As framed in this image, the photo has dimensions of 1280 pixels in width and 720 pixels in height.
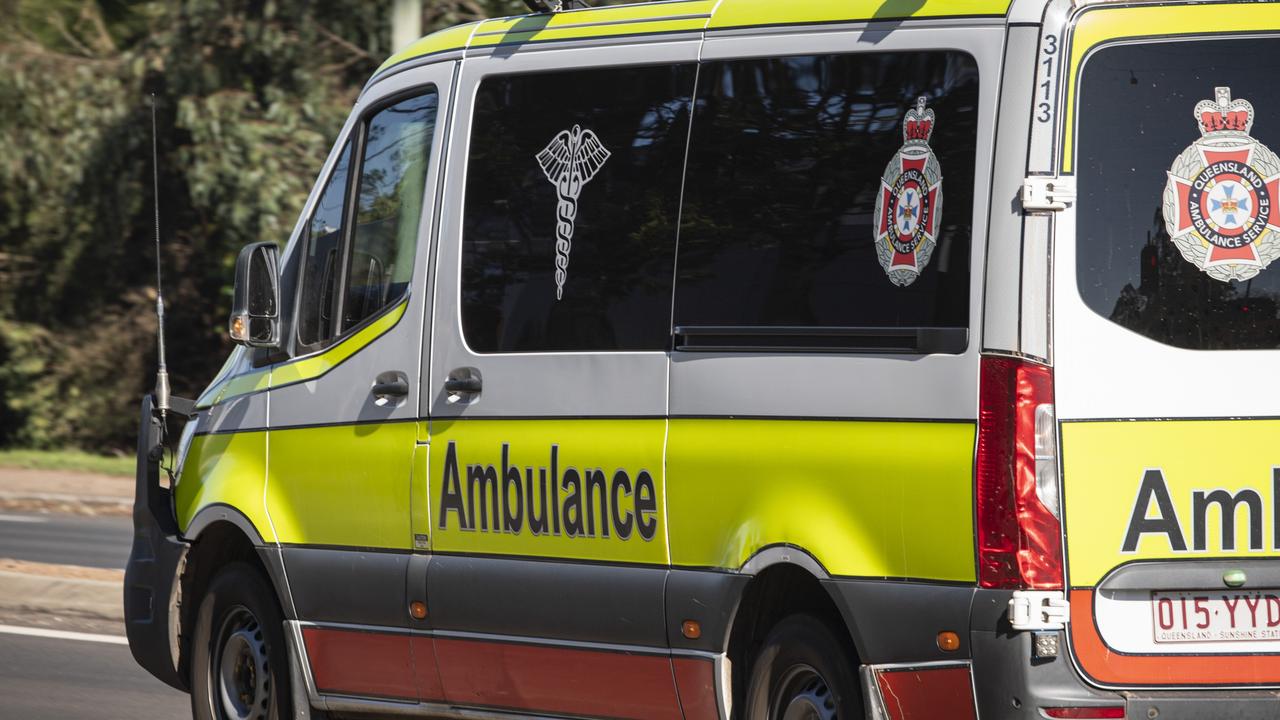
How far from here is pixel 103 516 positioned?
18375mm

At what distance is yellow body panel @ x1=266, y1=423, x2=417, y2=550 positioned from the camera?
251 inches

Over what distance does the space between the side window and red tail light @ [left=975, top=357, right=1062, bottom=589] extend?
7.97ft

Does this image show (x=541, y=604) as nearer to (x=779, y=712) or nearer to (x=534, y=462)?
(x=534, y=462)

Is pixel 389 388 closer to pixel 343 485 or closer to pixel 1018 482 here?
pixel 343 485

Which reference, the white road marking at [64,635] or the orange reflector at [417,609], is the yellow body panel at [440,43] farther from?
the white road marking at [64,635]

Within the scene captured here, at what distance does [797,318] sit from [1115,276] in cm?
88

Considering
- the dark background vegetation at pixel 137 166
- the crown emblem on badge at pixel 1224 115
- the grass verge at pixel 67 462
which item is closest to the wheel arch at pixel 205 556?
the crown emblem on badge at pixel 1224 115

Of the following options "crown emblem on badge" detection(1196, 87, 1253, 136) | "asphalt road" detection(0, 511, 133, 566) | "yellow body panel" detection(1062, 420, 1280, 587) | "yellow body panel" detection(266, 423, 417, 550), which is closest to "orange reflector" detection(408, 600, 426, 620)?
"yellow body panel" detection(266, 423, 417, 550)

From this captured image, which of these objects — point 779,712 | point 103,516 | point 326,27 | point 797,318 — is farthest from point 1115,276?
point 326,27

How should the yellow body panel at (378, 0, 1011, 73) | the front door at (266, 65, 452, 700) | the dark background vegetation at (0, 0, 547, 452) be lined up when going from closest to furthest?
the yellow body panel at (378, 0, 1011, 73), the front door at (266, 65, 452, 700), the dark background vegetation at (0, 0, 547, 452)

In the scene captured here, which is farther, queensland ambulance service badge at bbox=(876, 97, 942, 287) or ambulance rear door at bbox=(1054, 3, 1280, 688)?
queensland ambulance service badge at bbox=(876, 97, 942, 287)

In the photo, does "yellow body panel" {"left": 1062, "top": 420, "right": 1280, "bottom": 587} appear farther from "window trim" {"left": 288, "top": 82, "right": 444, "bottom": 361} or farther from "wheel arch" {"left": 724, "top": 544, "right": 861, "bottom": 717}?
"window trim" {"left": 288, "top": 82, "right": 444, "bottom": 361}

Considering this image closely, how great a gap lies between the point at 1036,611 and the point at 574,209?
204 cm

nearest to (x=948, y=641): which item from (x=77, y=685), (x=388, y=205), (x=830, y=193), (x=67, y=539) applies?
(x=830, y=193)
